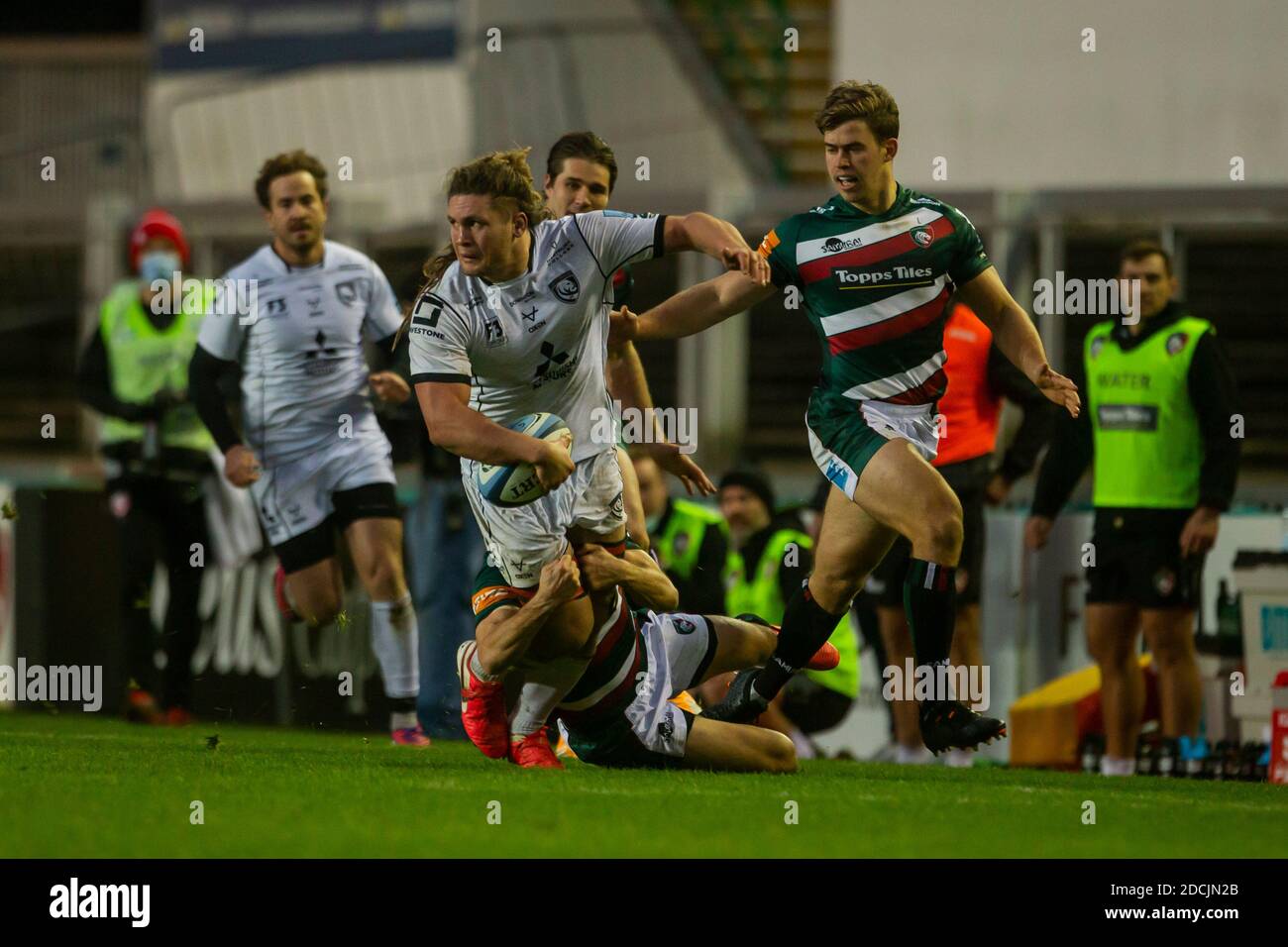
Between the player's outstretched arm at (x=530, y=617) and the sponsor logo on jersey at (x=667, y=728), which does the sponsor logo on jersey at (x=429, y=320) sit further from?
the sponsor logo on jersey at (x=667, y=728)

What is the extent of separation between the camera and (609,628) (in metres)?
7.07

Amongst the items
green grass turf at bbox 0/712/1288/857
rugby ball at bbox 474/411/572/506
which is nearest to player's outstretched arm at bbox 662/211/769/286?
rugby ball at bbox 474/411/572/506

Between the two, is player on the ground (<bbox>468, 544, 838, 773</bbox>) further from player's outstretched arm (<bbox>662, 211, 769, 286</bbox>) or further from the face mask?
the face mask

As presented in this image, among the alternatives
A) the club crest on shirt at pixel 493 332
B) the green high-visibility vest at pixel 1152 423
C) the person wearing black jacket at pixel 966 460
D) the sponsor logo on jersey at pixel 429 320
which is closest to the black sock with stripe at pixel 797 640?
the club crest on shirt at pixel 493 332

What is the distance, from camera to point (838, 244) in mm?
7203

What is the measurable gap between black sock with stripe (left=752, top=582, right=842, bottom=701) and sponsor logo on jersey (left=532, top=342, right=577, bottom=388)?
114 cm

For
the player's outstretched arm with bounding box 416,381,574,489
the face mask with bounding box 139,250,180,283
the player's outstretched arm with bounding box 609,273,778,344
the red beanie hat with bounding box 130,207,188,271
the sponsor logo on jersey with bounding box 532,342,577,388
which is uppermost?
the red beanie hat with bounding box 130,207,188,271

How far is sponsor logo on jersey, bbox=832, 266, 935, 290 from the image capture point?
7.17 meters

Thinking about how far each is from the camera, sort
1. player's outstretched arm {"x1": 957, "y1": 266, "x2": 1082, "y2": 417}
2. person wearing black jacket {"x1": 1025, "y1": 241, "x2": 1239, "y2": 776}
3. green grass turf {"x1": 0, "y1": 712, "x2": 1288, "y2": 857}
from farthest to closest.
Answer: person wearing black jacket {"x1": 1025, "y1": 241, "x2": 1239, "y2": 776}, player's outstretched arm {"x1": 957, "y1": 266, "x2": 1082, "y2": 417}, green grass turf {"x1": 0, "y1": 712, "x2": 1288, "y2": 857}

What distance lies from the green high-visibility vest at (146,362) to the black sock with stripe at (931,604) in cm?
483

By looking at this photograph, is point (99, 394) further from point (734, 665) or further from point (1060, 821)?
point (1060, 821)

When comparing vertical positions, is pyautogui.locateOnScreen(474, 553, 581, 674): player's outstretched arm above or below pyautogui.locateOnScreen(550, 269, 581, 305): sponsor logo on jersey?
below

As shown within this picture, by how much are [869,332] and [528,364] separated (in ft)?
3.85
